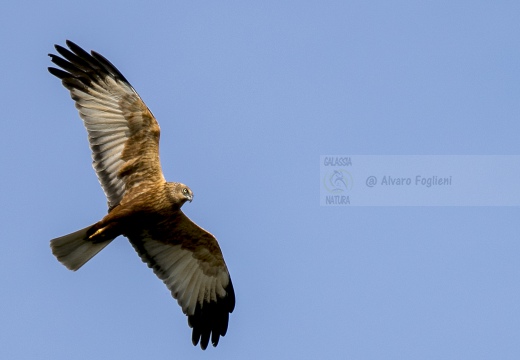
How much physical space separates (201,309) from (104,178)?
260 centimetres

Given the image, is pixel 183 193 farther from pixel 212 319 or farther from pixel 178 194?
pixel 212 319

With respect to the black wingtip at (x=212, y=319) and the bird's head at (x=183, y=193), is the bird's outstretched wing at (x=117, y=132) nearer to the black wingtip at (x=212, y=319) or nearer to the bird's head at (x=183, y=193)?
the bird's head at (x=183, y=193)

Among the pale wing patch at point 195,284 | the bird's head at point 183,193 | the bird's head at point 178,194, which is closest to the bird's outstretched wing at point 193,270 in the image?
the pale wing patch at point 195,284

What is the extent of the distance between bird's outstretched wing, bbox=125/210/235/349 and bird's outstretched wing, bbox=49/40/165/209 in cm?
73

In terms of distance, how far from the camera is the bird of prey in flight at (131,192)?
38.3 feet

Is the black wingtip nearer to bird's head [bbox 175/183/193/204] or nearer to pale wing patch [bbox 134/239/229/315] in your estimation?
pale wing patch [bbox 134/239/229/315]

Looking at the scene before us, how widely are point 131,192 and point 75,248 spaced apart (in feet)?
3.62

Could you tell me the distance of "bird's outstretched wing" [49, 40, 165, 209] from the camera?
12047 mm

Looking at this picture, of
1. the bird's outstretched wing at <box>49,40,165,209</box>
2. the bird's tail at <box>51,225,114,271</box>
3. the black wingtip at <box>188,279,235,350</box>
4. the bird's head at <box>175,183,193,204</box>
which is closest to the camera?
the bird's head at <box>175,183,193,204</box>

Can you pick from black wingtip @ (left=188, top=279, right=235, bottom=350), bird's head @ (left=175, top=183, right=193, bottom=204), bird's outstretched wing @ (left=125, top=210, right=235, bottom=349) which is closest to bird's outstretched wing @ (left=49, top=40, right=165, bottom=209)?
Answer: bird's head @ (left=175, top=183, right=193, bottom=204)

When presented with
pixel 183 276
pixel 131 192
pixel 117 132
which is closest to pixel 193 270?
pixel 183 276

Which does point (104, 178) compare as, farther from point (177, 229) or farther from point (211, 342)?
point (211, 342)

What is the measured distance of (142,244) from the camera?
12.6 m

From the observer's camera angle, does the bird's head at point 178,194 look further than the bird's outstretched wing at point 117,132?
No
